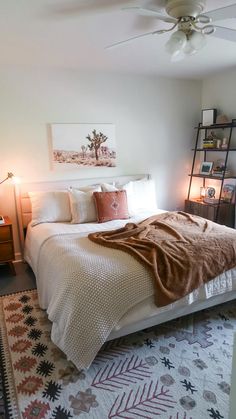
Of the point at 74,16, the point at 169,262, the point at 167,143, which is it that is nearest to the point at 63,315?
the point at 169,262

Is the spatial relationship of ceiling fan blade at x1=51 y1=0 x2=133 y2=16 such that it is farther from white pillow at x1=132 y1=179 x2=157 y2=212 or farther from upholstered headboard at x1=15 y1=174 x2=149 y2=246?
white pillow at x1=132 y1=179 x2=157 y2=212

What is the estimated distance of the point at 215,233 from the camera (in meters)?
2.61

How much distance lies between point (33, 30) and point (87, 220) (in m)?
1.87

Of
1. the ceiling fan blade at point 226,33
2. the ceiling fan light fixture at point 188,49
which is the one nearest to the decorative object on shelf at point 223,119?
the ceiling fan blade at point 226,33

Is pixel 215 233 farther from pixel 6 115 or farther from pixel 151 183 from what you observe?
pixel 6 115

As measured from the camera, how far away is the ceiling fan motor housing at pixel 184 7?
174cm

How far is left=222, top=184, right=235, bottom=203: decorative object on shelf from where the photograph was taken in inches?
159

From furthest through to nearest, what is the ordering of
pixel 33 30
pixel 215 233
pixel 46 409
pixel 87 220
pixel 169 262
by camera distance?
pixel 87 220
pixel 215 233
pixel 33 30
pixel 169 262
pixel 46 409

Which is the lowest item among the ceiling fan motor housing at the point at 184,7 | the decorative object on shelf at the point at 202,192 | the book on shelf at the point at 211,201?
the book on shelf at the point at 211,201

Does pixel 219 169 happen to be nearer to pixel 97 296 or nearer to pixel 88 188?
pixel 88 188

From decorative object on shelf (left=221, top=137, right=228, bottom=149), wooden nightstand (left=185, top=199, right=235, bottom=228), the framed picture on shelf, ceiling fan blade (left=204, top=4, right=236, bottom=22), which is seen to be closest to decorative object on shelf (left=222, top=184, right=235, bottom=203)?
wooden nightstand (left=185, top=199, right=235, bottom=228)

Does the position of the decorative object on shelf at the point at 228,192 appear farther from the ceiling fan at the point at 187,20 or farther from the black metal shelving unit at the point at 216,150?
the ceiling fan at the point at 187,20

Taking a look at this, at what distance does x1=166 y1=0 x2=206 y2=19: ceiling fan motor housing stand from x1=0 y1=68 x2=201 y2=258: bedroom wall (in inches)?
Answer: 81.1

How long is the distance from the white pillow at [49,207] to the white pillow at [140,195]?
0.78 m
